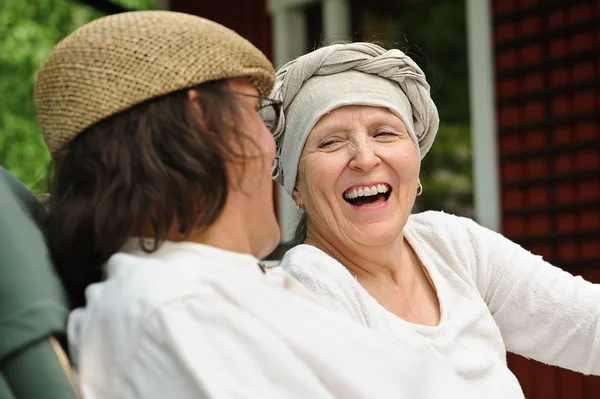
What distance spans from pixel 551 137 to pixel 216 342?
14.4 feet

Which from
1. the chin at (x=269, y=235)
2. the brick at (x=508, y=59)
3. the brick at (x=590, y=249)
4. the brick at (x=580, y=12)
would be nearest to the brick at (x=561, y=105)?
the brick at (x=508, y=59)

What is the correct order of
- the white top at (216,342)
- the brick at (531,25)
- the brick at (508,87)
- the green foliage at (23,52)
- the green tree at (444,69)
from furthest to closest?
the green foliage at (23,52) < the green tree at (444,69) < the brick at (508,87) < the brick at (531,25) < the white top at (216,342)

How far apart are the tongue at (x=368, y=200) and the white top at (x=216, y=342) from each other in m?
0.61

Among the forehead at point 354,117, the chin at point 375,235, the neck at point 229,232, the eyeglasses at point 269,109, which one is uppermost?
the eyeglasses at point 269,109

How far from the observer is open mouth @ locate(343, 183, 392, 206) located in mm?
1503

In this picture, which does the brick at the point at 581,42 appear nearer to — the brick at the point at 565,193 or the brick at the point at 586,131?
the brick at the point at 586,131

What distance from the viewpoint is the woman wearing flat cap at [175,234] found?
2.62 feet

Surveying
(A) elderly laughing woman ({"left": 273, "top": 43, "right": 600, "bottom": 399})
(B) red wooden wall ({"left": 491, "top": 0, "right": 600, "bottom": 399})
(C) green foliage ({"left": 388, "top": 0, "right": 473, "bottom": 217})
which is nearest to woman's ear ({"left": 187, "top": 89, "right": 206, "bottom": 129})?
(A) elderly laughing woman ({"left": 273, "top": 43, "right": 600, "bottom": 399})

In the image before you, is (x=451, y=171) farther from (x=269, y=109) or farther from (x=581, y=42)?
(x=269, y=109)

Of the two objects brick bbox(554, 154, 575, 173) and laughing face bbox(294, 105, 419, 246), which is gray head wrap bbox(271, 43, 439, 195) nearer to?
laughing face bbox(294, 105, 419, 246)

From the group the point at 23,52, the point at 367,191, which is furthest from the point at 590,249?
the point at 23,52

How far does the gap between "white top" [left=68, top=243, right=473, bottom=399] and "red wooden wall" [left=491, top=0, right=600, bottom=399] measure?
4086 millimetres

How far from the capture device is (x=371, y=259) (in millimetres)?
1548

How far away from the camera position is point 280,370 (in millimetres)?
831
